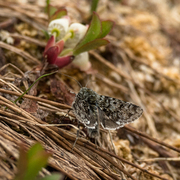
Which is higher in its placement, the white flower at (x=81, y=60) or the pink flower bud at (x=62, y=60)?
the white flower at (x=81, y=60)

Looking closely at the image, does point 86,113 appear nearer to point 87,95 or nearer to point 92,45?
point 87,95

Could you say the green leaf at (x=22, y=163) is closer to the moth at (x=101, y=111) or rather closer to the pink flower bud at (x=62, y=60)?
the moth at (x=101, y=111)

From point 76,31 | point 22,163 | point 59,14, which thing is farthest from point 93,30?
point 22,163

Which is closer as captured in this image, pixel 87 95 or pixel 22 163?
pixel 22 163

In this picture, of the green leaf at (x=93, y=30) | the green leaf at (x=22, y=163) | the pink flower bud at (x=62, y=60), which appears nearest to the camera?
the green leaf at (x=22, y=163)

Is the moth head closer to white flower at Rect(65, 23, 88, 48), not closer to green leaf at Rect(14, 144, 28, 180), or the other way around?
white flower at Rect(65, 23, 88, 48)

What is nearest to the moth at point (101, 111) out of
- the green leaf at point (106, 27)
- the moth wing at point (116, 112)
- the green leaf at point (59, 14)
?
the moth wing at point (116, 112)

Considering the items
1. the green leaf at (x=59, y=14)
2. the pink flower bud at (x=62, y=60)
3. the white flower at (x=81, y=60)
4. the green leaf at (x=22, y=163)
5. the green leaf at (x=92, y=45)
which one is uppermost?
the green leaf at (x=59, y=14)
